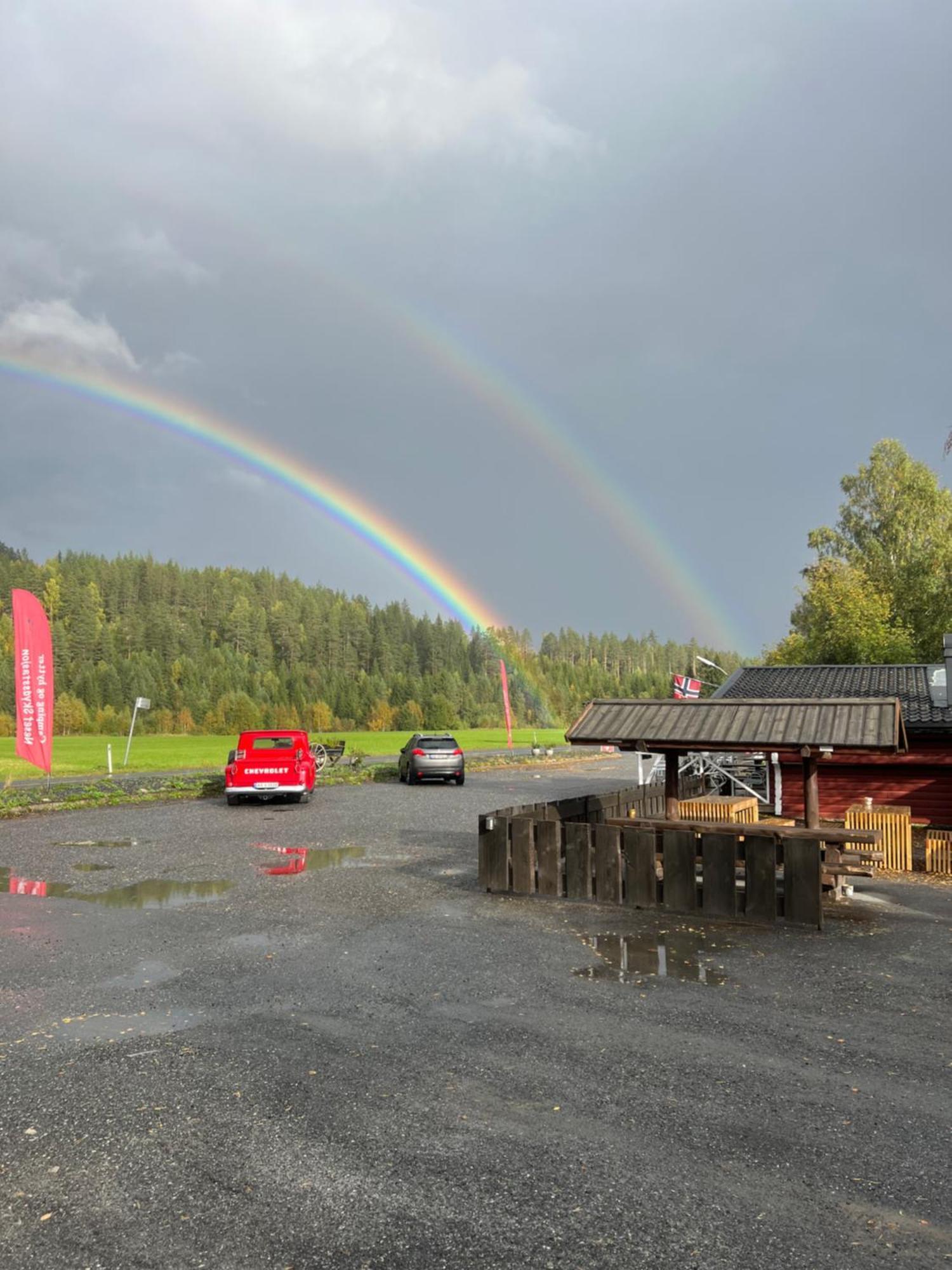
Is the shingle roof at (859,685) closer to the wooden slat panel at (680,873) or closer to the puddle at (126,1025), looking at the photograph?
the wooden slat panel at (680,873)

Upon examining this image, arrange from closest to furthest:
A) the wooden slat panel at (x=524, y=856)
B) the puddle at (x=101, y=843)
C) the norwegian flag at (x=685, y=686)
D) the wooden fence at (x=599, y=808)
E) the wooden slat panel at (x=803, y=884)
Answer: the wooden slat panel at (x=803, y=884) < the wooden slat panel at (x=524, y=856) < the wooden fence at (x=599, y=808) < the puddle at (x=101, y=843) < the norwegian flag at (x=685, y=686)

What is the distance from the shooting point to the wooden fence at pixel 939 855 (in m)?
14.4

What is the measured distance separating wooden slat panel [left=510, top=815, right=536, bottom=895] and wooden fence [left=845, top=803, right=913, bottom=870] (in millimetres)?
6512

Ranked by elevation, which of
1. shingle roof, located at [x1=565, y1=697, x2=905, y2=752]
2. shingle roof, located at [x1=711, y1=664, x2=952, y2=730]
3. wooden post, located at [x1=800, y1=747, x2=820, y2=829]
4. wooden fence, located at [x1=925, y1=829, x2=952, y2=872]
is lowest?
wooden fence, located at [x1=925, y1=829, x2=952, y2=872]

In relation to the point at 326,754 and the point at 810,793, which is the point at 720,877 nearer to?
the point at 810,793

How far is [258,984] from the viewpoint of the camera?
24.6ft

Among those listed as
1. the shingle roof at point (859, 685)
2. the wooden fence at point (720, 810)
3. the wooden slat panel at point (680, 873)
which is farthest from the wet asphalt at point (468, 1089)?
the shingle roof at point (859, 685)

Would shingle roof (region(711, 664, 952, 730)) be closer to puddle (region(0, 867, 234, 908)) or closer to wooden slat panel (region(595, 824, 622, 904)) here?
wooden slat panel (region(595, 824, 622, 904))

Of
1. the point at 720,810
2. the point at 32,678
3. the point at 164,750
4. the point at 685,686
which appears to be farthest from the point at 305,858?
the point at 164,750

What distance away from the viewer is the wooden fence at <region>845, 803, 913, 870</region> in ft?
48.8

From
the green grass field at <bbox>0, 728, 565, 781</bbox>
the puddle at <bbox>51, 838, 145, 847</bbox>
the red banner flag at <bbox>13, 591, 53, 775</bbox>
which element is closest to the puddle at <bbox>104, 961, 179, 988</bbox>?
the puddle at <bbox>51, 838, 145, 847</bbox>

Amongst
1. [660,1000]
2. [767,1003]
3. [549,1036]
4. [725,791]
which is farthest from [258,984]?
[725,791]

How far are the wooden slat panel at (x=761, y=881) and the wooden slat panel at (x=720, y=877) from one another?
160 mm

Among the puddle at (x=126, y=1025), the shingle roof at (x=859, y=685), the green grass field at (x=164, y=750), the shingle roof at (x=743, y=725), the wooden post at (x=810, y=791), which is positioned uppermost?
the shingle roof at (x=859, y=685)
